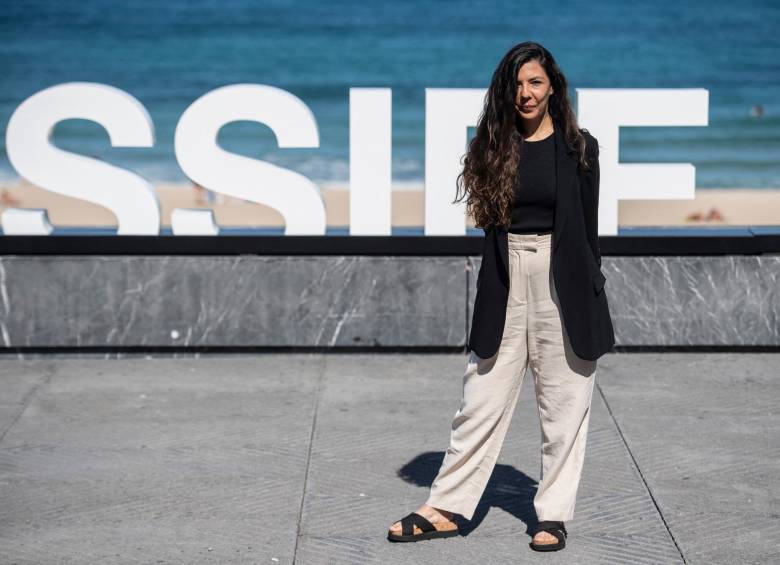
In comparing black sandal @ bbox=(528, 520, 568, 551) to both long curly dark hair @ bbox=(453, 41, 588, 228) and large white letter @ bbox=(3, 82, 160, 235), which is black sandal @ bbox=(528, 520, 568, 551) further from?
large white letter @ bbox=(3, 82, 160, 235)

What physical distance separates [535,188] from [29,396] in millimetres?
3484

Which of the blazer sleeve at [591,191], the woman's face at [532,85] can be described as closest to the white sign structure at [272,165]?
the blazer sleeve at [591,191]

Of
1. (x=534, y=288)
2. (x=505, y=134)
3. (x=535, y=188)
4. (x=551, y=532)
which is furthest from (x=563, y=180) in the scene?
(x=551, y=532)

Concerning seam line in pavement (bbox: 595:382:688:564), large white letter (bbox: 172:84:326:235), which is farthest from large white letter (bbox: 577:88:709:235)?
large white letter (bbox: 172:84:326:235)

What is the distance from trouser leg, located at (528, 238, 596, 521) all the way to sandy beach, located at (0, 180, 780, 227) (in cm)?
1191

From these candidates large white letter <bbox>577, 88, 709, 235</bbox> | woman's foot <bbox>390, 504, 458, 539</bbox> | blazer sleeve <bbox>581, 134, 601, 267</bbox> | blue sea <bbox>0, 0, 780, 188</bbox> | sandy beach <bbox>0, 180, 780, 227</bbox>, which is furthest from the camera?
blue sea <bbox>0, 0, 780, 188</bbox>

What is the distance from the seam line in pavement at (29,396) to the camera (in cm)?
627

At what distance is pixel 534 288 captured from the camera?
466 cm

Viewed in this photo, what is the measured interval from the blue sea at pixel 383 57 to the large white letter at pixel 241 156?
14.3 metres

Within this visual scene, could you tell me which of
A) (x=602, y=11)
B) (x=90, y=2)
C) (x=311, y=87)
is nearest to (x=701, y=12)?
(x=602, y=11)

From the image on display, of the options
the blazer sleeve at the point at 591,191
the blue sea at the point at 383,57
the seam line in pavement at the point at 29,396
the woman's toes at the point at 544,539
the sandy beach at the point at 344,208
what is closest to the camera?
the blazer sleeve at the point at 591,191

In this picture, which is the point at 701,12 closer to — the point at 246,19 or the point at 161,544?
the point at 246,19

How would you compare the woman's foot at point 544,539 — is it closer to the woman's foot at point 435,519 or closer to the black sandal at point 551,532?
the black sandal at point 551,532

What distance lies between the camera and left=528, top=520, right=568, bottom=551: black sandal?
187 inches
